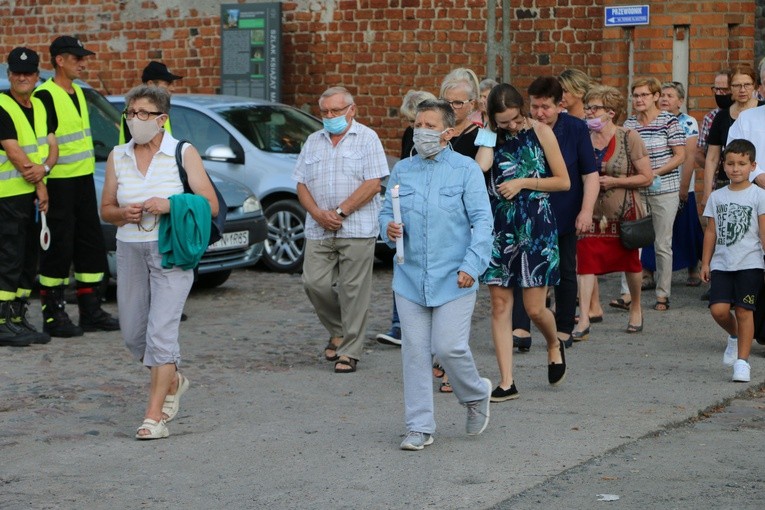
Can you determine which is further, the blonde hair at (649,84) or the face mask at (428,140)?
the blonde hair at (649,84)

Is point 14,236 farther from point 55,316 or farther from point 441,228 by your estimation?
point 441,228

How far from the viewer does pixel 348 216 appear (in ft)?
31.1

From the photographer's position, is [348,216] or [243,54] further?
[243,54]

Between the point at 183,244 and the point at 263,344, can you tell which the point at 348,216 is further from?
the point at 183,244

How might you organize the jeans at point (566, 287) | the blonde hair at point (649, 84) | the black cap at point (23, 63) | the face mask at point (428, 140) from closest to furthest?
the face mask at point (428, 140)
the jeans at point (566, 287)
the black cap at point (23, 63)
the blonde hair at point (649, 84)

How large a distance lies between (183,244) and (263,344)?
3462 millimetres

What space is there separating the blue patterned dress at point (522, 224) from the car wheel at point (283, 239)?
6282mm

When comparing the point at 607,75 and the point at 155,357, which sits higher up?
the point at 607,75

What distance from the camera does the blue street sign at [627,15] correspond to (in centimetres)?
1664

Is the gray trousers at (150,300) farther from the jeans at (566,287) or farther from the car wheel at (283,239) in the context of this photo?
the car wheel at (283,239)

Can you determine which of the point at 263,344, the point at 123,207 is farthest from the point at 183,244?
the point at 263,344

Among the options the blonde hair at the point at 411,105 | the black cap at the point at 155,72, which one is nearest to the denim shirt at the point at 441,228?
the blonde hair at the point at 411,105

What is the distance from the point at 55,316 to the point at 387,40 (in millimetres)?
10275

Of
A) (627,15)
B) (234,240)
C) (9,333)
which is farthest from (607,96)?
(627,15)
